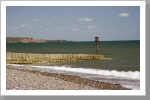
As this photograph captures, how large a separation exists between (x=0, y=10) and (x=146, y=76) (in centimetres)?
480

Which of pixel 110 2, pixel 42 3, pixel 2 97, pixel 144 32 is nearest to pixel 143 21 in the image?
pixel 144 32

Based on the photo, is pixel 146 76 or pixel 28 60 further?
pixel 28 60

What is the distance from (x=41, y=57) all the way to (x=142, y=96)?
48.7ft

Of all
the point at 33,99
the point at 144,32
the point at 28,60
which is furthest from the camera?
the point at 28,60

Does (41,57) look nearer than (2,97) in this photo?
No

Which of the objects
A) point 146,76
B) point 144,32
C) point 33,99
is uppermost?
point 144,32

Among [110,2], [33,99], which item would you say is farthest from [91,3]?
[33,99]

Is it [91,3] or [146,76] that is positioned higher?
[91,3]

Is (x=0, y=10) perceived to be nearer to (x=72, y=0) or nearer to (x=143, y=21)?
(x=72, y=0)

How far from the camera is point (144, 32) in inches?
280

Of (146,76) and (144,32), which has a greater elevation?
(144,32)

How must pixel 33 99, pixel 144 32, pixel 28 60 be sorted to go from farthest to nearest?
pixel 28 60 < pixel 144 32 < pixel 33 99

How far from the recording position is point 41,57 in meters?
20.7

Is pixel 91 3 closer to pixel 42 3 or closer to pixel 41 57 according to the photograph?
pixel 42 3
